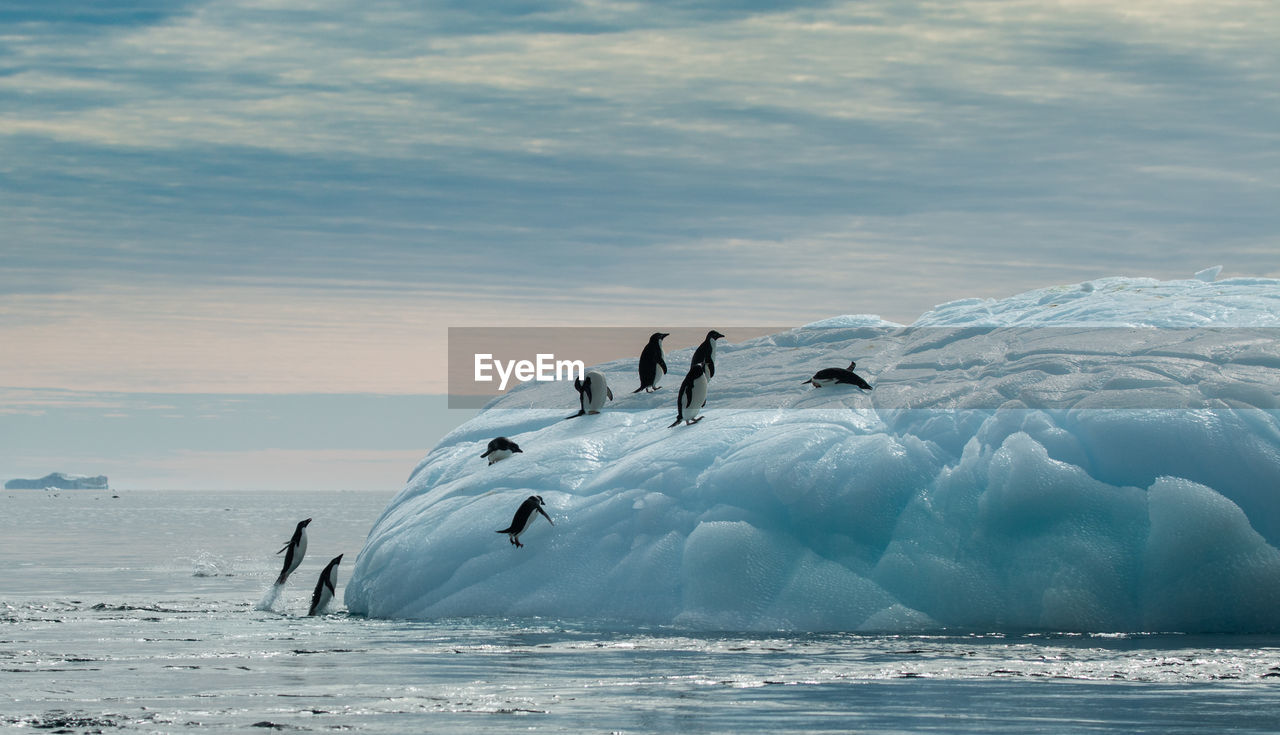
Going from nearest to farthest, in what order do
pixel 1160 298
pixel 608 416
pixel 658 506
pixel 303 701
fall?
1. pixel 303 701
2. pixel 658 506
3. pixel 608 416
4. pixel 1160 298

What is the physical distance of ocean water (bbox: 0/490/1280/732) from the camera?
33.4ft

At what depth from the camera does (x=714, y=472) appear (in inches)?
680

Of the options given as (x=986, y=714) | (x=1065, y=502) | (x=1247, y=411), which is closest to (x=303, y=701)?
(x=986, y=714)

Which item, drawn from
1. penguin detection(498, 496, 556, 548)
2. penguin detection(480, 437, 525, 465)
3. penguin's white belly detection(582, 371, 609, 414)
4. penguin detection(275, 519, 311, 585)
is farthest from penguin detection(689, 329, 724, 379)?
penguin detection(275, 519, 311, 585)

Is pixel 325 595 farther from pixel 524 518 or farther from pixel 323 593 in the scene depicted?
pixel 524 518

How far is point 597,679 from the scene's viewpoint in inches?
478

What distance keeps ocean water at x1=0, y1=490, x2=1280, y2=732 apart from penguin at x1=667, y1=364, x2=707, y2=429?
11.2ft

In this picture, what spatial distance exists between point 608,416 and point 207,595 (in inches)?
343

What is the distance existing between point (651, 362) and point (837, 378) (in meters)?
3.41

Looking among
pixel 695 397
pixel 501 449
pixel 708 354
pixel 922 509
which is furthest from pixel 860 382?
pixel 501 449

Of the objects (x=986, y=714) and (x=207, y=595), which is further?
(x=207, y=595)

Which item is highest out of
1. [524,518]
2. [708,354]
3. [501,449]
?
[708,354]

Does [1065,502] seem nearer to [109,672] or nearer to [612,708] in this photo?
[612,708]

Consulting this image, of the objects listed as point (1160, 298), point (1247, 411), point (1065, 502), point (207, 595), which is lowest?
point (207, 595)
